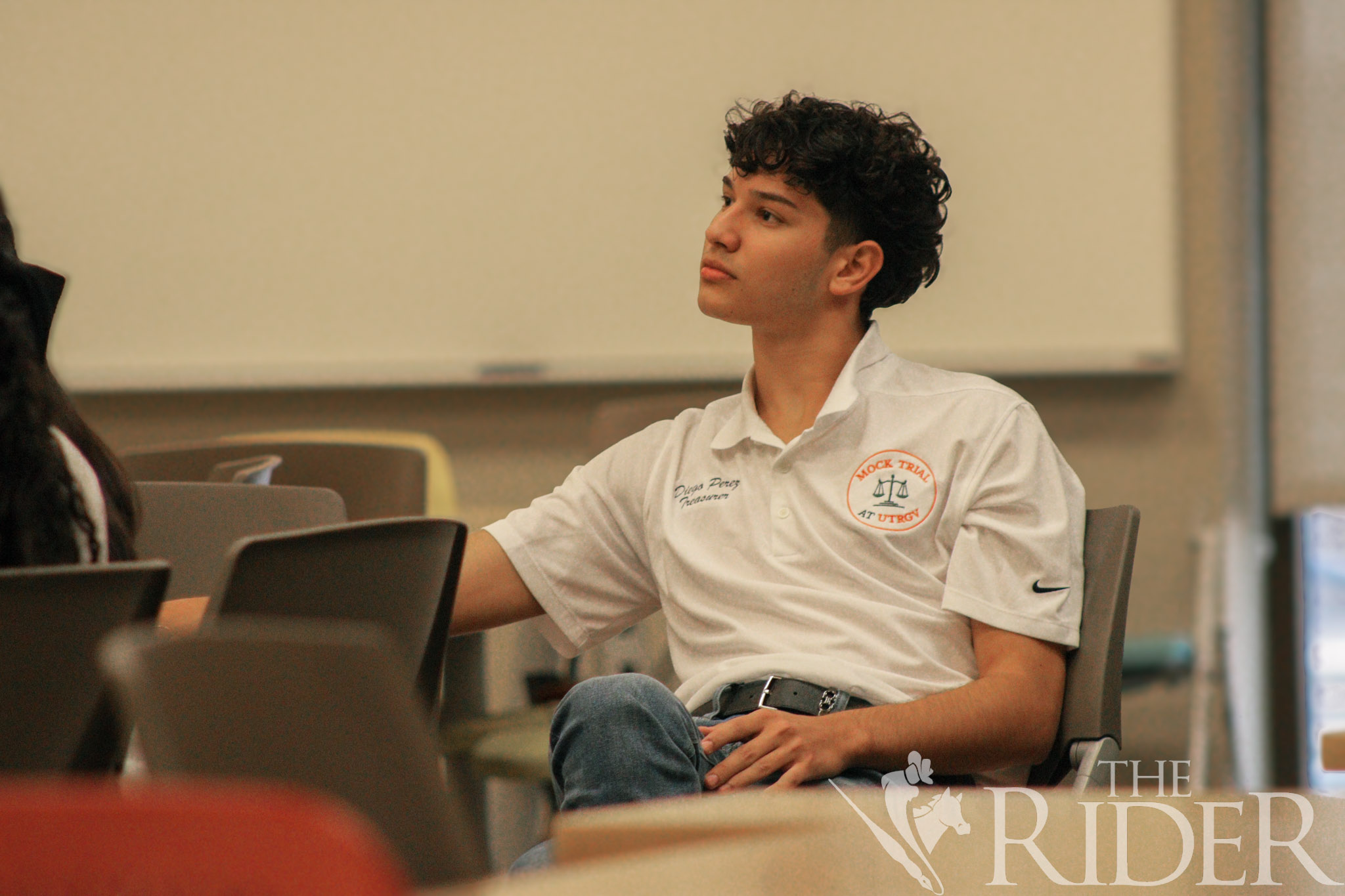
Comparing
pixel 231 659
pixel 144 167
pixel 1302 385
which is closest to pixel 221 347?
pixel 144 167

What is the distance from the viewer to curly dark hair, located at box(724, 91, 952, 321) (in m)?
1.73

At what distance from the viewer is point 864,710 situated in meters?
1.38

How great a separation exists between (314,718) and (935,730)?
900 millimetres

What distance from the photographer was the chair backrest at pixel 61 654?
888mm

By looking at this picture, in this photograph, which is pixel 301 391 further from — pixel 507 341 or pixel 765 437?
pixel 765 437

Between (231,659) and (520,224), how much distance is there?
2.94m

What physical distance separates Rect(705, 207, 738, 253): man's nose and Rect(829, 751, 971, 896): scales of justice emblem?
96 centimetres

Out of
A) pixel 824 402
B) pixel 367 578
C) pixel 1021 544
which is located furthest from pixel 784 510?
pixel 367 578

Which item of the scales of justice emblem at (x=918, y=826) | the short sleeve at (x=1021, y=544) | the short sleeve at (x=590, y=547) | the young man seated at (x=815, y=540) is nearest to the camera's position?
the scales of justice emblem at (x=918, y=826)

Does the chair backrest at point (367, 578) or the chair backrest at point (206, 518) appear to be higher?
the chair backrest at point (367, 578)

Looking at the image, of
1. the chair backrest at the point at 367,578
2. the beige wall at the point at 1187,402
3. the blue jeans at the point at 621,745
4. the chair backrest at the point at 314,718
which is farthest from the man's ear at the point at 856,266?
the beige wall at the point at 1187,402

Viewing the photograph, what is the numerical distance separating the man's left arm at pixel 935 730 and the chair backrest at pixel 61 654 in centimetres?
60

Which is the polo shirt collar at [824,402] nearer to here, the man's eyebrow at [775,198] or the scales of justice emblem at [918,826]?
the man's eyebrow at [775,198]

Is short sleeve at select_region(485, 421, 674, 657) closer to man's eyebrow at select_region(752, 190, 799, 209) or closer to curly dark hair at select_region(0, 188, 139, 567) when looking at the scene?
man's eyebrow at select_region(752, 190, 799, 209)
